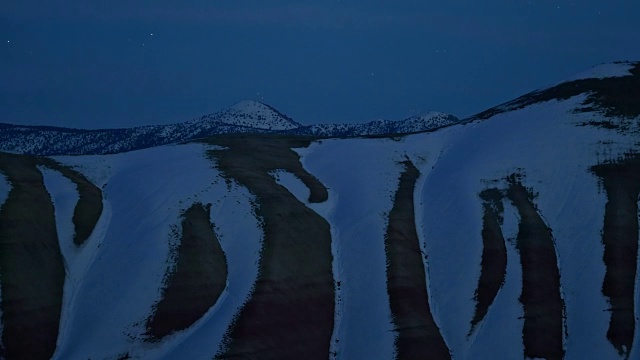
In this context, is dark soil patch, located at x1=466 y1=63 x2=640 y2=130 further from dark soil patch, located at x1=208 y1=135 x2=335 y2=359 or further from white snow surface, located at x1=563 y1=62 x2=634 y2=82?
dark soil patch, located at x1=208 y1=135 x2=335 y2=359

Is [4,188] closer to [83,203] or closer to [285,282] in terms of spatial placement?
[83,203]

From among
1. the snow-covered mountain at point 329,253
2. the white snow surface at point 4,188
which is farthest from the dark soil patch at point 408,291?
the white snow surface at point 4,188

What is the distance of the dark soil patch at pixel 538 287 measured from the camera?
4894cm

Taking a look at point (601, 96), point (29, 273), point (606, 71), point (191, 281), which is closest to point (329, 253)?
point (191, 281)

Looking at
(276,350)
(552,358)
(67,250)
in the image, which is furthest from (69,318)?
(552,358)

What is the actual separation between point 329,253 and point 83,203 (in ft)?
92.3

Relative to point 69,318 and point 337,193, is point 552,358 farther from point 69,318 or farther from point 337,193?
→ point 69,318

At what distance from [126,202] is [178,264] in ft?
52.5

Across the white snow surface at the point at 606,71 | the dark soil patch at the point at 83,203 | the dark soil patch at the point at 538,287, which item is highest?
the white snow surface at the point at 606,71

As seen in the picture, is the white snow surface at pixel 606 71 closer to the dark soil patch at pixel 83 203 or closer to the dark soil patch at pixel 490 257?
the dark soil patch at pixel 490 257

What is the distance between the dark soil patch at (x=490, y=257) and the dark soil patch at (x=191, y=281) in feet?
79.8

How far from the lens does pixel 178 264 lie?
172ft

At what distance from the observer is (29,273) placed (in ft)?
162

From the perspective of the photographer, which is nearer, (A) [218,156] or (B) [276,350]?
(B) [276,350]
